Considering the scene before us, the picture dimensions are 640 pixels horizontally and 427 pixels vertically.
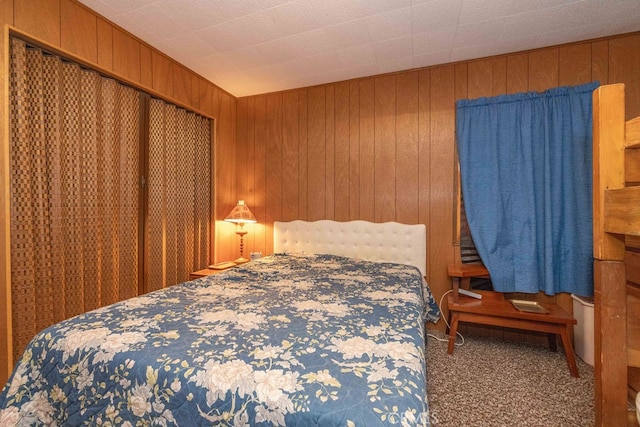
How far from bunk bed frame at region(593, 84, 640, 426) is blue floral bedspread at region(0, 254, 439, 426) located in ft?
1.85

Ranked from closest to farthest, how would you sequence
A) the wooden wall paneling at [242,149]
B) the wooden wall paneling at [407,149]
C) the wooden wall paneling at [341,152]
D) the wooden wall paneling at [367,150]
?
the wooden wall paneling at [407,149], the wooden wall paneling at [367,150], the wooden wall paneling at [341,152], the wooden wall paneling at [242,149]

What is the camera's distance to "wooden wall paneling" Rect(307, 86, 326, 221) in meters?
3.35

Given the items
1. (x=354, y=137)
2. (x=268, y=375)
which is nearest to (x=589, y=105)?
(x=354, y=137)

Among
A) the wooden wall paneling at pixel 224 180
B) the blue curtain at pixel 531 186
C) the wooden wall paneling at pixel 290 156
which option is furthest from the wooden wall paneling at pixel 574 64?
the wooden wall paneling at pixel 224 180

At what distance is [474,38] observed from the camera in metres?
2.44

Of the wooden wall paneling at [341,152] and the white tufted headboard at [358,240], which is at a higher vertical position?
the wooden wall paneling at [341,152]

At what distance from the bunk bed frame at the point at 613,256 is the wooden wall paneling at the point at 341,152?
2.39 meters

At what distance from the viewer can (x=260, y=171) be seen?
3660 millimetres

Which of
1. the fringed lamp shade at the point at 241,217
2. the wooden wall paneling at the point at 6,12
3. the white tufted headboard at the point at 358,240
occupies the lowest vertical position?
the white tufted headboard at the point at 358,240

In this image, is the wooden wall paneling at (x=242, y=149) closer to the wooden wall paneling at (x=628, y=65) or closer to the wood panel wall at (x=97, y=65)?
the wood panel wall at (x=97, y=65)

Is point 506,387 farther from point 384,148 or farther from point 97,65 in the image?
point 97,65

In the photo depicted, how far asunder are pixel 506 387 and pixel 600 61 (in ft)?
8.88

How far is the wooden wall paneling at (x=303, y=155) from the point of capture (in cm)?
343

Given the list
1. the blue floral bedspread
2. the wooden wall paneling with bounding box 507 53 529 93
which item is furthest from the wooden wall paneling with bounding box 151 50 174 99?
the wooden wall paneling with bounding box 507 53 529 93
